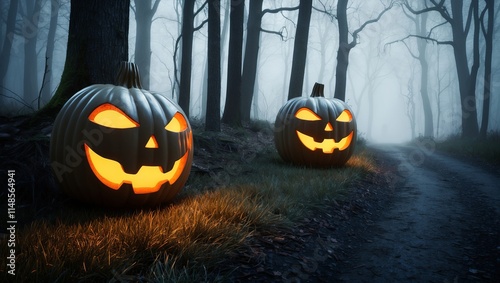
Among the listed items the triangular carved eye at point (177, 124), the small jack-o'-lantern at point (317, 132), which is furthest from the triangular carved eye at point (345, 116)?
the triangular carved eye at point (177, 124)

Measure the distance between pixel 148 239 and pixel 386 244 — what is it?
6.89 ft

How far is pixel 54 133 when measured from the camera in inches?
110

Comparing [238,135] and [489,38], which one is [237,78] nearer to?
[238,135]

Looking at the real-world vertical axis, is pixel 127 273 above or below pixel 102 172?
below

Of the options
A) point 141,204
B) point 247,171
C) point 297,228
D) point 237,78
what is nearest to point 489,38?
point 237,78

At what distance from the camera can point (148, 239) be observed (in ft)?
6.25

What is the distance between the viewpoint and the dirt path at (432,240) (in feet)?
7.34

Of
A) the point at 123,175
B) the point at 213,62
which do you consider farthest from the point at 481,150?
the point at 123,175

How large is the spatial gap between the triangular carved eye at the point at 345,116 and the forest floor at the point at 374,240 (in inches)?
45.8

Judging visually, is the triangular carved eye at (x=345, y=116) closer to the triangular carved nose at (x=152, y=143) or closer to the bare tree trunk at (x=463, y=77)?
the triangular carved nose at (x=152, y=143)

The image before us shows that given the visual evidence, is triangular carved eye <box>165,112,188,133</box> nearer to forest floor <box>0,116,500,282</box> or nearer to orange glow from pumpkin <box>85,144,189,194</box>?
orange glow from pumpkin <box>85,144,189,194</box>

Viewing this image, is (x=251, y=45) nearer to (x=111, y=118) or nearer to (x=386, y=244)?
(x=111, y=118)

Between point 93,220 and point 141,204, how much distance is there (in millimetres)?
576

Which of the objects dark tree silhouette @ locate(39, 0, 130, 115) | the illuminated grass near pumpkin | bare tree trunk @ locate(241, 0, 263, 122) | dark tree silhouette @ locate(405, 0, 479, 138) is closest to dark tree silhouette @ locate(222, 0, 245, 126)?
bare tree trunk @ locate(241, 0, 263, 122)
